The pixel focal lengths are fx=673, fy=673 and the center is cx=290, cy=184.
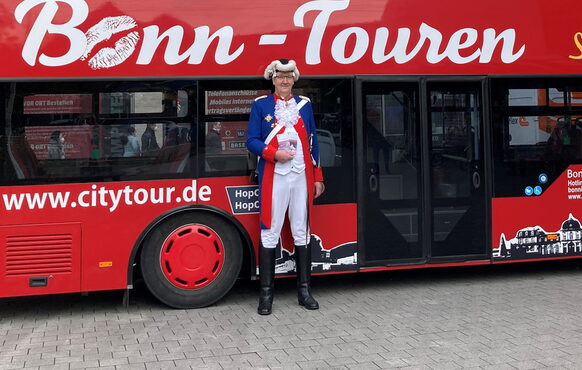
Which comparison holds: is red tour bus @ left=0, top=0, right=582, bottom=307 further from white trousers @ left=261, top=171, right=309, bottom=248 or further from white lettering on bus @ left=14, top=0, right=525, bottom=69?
white trousers @ left=261, top=171, right=309, bottom=248

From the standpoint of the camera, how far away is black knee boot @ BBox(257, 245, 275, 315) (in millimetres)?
5836

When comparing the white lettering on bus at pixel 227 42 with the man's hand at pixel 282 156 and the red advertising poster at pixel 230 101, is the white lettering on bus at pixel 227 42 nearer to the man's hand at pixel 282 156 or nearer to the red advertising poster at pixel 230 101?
the red advertising poster at pixel 230 101

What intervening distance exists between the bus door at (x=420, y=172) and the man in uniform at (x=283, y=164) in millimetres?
631

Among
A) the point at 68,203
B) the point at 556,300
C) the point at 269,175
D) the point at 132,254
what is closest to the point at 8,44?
the point at 68,203

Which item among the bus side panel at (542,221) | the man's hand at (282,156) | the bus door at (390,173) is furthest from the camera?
the bus side panel at (542,221)

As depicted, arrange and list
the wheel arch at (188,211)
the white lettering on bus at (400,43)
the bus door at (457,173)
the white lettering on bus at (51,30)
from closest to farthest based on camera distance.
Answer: the white lettering on bus at (51,30), the wheel arch at (188,211), the white lettering on bus at (400,43), the bus door at (457,173)

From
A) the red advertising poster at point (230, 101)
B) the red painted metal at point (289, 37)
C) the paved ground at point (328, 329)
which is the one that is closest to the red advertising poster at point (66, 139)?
the red painted metal at point (289, 37)

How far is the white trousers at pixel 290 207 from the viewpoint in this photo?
582cm

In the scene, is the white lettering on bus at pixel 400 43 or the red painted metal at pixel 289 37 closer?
the red painted metal at pixel 289 37

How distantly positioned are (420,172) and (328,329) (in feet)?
6.48

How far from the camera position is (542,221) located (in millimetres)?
6746

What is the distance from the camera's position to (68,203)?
5.58 metres

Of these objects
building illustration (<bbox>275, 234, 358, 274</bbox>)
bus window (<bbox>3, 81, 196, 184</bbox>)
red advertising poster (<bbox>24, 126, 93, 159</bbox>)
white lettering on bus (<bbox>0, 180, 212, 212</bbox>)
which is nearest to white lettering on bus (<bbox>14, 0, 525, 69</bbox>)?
bus window (<bbox>3, 81, 196, 184</bbox>)

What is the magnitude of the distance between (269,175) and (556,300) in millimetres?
2903
